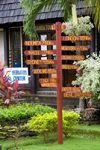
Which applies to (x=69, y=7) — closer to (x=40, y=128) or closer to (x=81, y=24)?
(x=81, y=24)

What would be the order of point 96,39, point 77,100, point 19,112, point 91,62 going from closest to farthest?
point 19,112 < point 91,62 < point 77,100 < point 96,39

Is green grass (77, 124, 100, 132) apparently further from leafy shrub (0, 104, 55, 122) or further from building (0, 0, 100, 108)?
building (0, 0, 100, 108)

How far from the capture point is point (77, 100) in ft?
40.5

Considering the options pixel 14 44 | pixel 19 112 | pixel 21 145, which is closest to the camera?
pixel 21 145

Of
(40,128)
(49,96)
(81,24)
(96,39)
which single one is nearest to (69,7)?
(81,24)

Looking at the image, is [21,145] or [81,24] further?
[81,24]

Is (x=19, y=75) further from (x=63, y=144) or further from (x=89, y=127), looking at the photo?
(x=63, y=144)

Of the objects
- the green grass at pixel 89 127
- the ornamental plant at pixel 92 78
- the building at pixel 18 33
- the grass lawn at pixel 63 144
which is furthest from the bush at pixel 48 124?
the building at pixel 18 33

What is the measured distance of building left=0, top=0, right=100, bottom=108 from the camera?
1290 cm

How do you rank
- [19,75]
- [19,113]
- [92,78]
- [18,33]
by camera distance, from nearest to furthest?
[19,113] < [92,78] < [19,75] < [18,33]

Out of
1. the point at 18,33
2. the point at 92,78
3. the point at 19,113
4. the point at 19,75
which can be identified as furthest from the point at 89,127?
the point at 18,33

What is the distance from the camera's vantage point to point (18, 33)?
49.9ft

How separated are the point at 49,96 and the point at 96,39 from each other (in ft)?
9.48

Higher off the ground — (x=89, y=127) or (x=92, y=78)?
(x=92, y=78)
